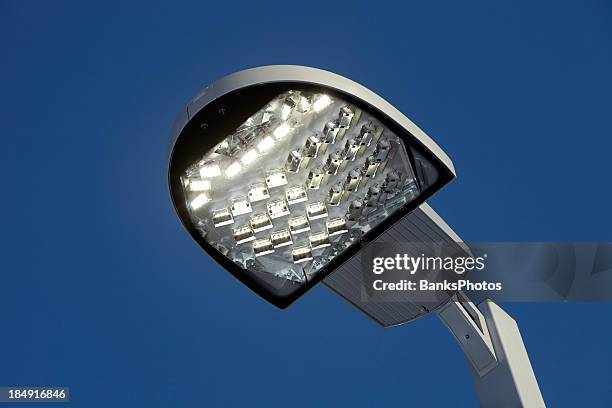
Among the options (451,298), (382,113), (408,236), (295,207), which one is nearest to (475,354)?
(451,298)

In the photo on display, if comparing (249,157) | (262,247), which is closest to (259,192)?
(249,157)

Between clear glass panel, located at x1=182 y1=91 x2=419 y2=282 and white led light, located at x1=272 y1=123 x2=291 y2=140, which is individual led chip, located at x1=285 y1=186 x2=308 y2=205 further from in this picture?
white led light, located at x1=272 y1=123 x2=291 y2=140

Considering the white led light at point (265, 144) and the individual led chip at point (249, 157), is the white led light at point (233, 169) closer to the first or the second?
the individual led chip at point (249, 157)

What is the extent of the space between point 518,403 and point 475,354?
392 mm

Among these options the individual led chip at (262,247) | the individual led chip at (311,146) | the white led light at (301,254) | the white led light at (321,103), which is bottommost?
the white led light at (301,254)

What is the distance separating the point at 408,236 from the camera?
4.12 meters

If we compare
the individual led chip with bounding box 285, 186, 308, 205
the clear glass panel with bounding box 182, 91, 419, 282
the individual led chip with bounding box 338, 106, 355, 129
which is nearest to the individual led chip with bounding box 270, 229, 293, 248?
the clear glass panel with bounding box 182, 91, 419, 282

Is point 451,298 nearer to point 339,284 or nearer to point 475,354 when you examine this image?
point 475,354

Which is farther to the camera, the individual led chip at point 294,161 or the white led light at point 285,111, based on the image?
the individual led chip at point 294,161

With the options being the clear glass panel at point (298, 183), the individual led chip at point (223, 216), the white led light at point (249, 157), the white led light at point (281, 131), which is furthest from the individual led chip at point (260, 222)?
the white led light at point (281, 131)

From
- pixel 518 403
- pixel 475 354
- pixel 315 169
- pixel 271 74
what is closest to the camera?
pixel 271 74

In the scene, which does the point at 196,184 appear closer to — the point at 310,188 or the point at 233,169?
the point at 233,169

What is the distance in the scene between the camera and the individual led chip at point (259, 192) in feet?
12.5

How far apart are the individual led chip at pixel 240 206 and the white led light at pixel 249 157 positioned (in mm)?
238
